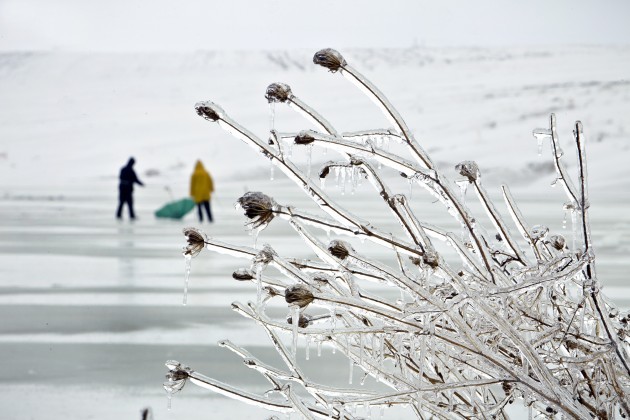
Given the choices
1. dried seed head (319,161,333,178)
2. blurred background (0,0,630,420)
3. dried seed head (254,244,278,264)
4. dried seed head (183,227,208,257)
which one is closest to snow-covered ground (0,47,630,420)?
blurred background (0,0,630,420)

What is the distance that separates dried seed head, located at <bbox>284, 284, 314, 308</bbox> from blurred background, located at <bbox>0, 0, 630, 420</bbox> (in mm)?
3501

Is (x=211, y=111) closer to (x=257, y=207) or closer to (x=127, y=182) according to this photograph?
(x=257, y=207)

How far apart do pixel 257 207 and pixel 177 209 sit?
1419 centimetres

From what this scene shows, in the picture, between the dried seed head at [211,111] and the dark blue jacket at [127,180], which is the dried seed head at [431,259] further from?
the dark blue jacket at [127,180]

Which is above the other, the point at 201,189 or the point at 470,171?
the point at 201,189

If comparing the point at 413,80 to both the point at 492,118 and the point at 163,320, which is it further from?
the point at 163,320

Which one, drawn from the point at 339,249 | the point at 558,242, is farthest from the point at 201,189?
the point at 339,249

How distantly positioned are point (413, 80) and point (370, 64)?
192 centimetres

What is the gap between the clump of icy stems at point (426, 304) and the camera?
158 centimetres

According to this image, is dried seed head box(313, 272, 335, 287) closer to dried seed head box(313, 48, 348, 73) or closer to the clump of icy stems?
the clump of icy stems

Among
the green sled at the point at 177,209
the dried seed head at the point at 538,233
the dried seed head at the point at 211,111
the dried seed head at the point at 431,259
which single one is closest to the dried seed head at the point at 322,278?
the dried seed head at the point at 431,259

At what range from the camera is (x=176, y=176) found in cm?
3184

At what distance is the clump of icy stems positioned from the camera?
5.17ft

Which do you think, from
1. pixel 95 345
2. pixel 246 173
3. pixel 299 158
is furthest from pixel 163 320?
pixel 299 158
